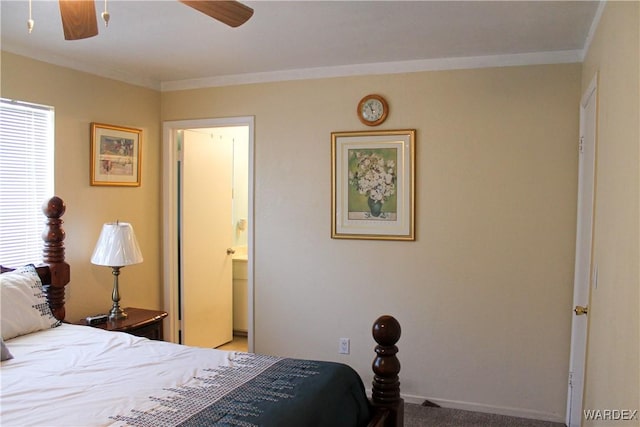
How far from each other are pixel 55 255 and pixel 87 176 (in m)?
0.67

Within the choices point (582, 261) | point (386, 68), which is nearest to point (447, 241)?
point (582, 261)

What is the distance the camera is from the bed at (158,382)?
1.82 meters

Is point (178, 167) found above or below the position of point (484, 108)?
below

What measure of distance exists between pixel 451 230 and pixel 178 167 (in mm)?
2370

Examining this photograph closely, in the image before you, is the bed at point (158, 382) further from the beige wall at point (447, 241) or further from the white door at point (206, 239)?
the white door at point (206, 239)

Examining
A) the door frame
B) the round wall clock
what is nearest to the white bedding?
the door frame

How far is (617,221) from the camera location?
1936 mm

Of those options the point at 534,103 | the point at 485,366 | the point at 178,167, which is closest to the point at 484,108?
the point at 534,103

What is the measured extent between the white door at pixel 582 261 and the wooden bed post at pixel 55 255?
10.4 feet

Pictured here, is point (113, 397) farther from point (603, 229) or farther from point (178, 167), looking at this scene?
point (178, 167)

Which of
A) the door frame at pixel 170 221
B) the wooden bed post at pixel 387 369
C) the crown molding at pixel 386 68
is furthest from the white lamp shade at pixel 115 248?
the wooden bed post at pixel 387 369

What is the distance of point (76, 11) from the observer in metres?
1.84

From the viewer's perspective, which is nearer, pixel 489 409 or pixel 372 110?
pixel 489 409

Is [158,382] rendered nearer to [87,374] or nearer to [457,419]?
[87,374]
